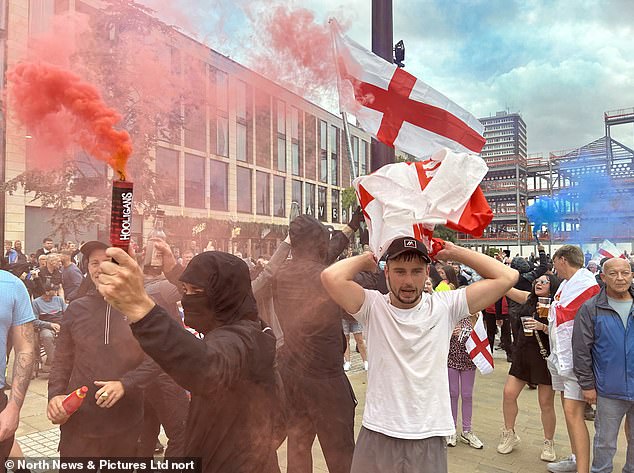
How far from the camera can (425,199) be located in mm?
2217

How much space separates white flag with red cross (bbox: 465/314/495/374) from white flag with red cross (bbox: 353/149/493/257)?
2434 mm

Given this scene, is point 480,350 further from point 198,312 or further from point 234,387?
point 198,312

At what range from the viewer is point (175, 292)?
3.23 metres

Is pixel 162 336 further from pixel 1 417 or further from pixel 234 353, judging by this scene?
pixel 1 417

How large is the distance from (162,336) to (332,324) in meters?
1.97

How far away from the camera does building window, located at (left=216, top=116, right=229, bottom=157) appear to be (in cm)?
347

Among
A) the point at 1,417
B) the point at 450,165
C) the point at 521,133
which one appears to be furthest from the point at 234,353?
the point at 521,133

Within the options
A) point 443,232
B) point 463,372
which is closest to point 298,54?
point 463,372

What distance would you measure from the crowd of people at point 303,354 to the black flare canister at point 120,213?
6 cm

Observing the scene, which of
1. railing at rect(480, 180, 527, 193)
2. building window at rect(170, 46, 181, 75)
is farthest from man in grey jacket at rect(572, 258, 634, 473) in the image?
railing at rect(480, 180, 527, 193)

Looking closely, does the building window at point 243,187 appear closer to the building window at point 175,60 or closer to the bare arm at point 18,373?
the building window at point 175,60

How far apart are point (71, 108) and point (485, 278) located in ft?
7.01

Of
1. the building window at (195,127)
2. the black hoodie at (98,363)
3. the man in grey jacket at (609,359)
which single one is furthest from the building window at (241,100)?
the man in grey jacket at (609,359)

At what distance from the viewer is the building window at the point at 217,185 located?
366 centimetres
